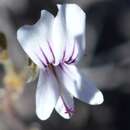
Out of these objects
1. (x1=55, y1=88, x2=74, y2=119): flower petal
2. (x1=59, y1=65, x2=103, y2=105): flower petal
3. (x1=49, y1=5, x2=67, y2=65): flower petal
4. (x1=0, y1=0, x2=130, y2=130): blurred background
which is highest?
(x1=49, y1=5, x2=67, y2=65): flower petal

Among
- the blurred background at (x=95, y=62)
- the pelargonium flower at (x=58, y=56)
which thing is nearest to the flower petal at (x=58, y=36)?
the pelargonium flower at (x=58, y=56)

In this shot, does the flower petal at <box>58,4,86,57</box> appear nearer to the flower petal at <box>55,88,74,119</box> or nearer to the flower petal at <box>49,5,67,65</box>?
the flower petal at <box>49,5,67,65</box>

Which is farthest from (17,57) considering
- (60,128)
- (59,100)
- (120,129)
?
(59,100)

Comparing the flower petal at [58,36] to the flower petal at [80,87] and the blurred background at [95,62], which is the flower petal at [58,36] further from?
the blurred background at [95,62]

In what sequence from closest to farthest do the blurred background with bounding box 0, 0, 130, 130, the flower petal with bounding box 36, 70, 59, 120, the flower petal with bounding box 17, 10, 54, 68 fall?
the flower petal with bounding box 17, 10, 54, 68 < the flower petal with bounding box 36, 70, 59, 120 < the blurred background with bounding box 0, 0, 130, 130

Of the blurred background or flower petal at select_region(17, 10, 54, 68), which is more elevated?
flower petal at select_region(17, 10, 54, 68)

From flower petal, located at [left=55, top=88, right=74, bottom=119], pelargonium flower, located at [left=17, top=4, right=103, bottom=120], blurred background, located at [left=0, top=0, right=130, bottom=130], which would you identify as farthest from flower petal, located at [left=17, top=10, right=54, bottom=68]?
blurred background, located at [left=0, top=0, right=130, bottom=130]

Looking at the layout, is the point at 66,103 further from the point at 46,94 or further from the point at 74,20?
the point at 74,20
